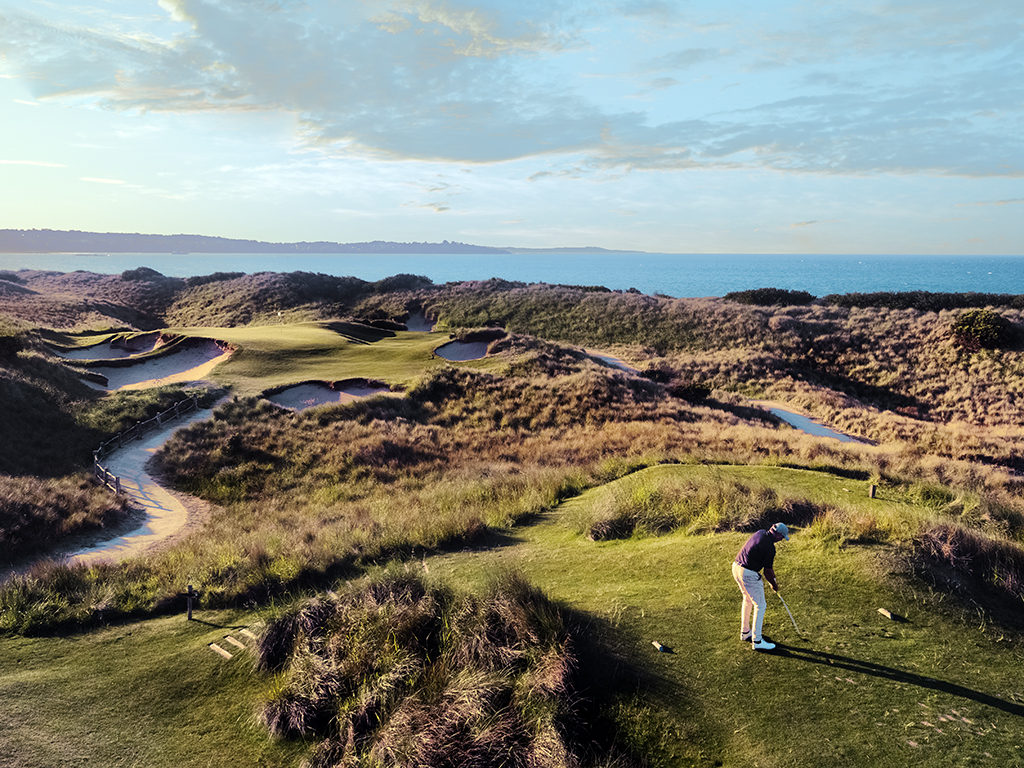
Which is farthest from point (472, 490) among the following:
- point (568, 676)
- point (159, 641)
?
point (568, 676)

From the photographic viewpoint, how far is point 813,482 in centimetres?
1502

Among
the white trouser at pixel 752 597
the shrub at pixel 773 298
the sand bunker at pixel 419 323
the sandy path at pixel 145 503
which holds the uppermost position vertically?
the shrub at pixel 773 298

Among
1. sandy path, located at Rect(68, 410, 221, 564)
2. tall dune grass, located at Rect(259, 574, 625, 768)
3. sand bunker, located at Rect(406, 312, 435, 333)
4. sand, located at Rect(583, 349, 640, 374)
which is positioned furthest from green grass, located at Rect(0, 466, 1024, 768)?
sand bunker, located at Rect(406, 312, 435, 333)

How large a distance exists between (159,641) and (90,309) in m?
72.0

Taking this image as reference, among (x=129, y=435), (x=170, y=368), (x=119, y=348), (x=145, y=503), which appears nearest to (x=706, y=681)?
(x=145, y=503)

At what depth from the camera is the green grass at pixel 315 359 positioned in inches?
1298

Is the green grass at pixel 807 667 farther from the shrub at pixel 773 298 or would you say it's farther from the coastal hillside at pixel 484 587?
the shrub at pixel 773 298

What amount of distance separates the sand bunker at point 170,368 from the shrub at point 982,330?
55327 mm

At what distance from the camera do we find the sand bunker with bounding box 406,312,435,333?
211 feet

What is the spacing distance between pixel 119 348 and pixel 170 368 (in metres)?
8.78

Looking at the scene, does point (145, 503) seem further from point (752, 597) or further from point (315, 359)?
point (752, 597)

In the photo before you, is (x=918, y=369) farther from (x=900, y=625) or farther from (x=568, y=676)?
(x=568, y=676)

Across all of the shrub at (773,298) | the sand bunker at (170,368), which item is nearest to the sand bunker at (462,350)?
Result: the sand bunker at (170,368)

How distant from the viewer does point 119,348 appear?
4106 centimetres
